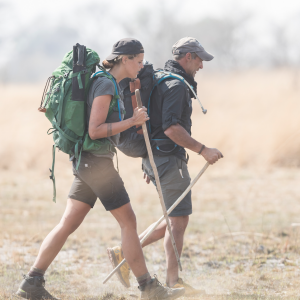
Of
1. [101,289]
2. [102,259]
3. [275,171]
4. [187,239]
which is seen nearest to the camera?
[101,289]

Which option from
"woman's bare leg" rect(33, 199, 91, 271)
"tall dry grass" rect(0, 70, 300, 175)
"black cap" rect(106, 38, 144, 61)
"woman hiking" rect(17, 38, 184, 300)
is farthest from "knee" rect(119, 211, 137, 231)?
"tall dry grass" rect(0, 70, 300, 175)

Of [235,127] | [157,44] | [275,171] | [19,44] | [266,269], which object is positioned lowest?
[266,269]

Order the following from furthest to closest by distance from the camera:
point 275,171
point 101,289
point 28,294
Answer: point 275,171, point 101,289, point 28,294

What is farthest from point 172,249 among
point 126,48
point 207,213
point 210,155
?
point 207,213

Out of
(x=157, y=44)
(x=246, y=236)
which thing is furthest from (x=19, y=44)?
(x=246, y=236)

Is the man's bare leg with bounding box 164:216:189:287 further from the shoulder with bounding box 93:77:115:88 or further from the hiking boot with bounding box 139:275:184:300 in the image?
the shoulder with bounding box 93:77:115:88

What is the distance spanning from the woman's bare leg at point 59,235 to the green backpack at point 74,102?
0.39m

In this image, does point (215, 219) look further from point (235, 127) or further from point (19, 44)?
point (19, 44)

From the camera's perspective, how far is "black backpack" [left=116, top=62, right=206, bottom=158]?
382 cm

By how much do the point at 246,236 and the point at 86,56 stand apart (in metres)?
3.83

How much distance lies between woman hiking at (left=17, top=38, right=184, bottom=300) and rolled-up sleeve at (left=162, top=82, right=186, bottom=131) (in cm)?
39

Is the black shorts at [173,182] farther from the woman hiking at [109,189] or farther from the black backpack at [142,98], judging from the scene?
the woman hiking at [109,189]

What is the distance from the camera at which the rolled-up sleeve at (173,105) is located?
367cm

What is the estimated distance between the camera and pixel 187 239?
6109mm
